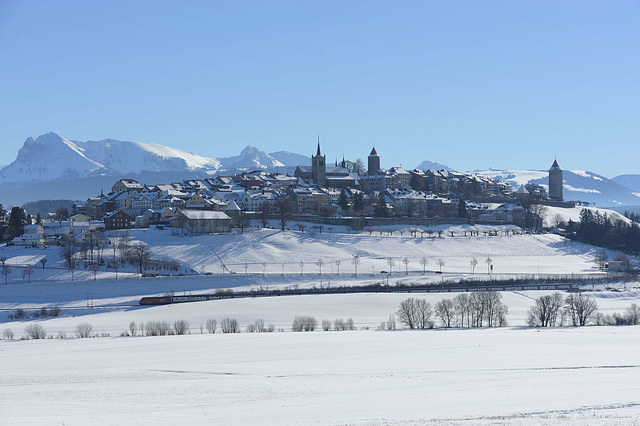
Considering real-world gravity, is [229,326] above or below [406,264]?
below

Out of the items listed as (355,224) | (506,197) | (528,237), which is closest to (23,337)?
(355,224)

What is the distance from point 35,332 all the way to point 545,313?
31.3 meters

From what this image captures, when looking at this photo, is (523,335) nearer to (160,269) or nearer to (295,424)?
(295,424)

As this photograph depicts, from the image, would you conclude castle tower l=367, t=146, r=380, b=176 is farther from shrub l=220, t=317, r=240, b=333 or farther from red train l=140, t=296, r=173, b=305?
shrub l=220, t=317, r=240, b=333

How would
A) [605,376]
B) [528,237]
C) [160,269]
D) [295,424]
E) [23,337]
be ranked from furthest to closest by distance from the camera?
[528,237], [160,269], [23,337], [605,376], [295,424]

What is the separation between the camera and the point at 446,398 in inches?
816

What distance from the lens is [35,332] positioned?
41062 mm

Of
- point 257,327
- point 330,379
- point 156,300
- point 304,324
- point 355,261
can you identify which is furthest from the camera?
point 355,261

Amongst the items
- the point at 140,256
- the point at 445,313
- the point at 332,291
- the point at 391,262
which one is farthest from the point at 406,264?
the point at 140,256

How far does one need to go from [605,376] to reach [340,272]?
148ft

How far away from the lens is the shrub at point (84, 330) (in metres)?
41.2

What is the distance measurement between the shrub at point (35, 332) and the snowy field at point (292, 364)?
2.92ft

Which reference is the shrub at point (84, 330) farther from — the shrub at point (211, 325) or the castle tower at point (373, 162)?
the castle tower at point (373, 162)

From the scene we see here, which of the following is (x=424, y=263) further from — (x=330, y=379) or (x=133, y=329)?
(x=330, y=379)
